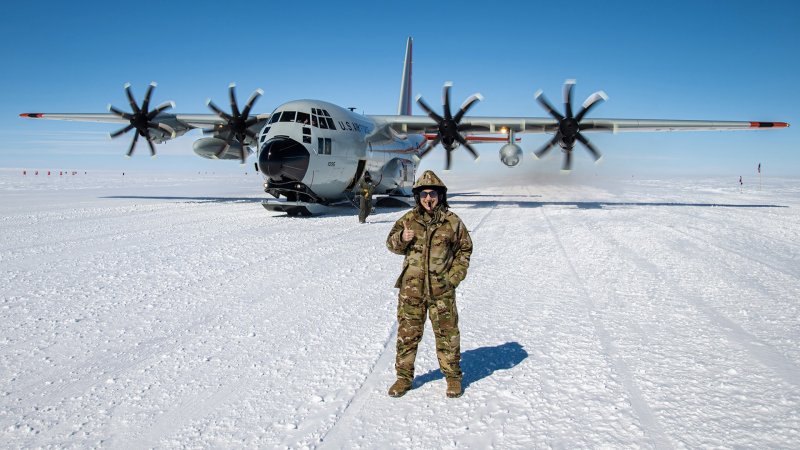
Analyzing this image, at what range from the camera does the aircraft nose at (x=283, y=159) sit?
46.8 ft

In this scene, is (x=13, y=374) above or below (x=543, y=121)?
below

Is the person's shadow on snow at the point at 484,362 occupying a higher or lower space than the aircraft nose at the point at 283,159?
lower

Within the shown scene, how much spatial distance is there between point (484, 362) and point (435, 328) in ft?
2.98

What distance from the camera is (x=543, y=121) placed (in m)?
20.5

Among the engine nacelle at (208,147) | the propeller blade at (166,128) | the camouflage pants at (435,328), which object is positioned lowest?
the camouflage pants at (435,328)

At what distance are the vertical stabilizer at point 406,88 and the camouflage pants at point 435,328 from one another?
89.3 ft

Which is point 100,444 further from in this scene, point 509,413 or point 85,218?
point 85,218

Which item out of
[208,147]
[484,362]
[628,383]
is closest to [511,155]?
[208,147]

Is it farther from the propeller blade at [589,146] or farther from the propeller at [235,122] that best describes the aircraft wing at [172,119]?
the propeller blade at [589,146]

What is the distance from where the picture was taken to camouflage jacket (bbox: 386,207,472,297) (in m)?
3.54

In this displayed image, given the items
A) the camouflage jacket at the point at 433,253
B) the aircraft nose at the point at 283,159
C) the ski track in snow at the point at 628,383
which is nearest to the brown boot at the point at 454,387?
the camouflage jacket at the point at 433,253

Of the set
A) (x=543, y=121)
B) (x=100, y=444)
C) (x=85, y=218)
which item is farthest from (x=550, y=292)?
(x=543, y=121)

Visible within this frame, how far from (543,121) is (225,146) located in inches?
543

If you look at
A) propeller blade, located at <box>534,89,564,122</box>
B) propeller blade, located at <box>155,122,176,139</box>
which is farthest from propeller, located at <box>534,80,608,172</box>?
propeller blade, located at <box>155,122,176,139</box>
